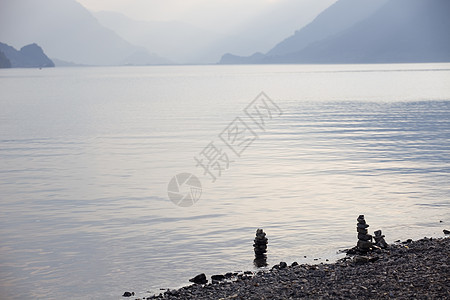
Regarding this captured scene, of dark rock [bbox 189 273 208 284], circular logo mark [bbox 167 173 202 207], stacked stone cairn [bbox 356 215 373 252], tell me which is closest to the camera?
dark rock [bbox 189 273 208 284]

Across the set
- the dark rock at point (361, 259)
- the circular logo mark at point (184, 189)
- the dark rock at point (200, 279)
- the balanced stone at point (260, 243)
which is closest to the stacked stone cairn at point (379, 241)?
the dark rock at point (361, 259)

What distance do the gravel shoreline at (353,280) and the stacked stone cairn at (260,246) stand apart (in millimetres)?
1540

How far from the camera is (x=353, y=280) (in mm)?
15875

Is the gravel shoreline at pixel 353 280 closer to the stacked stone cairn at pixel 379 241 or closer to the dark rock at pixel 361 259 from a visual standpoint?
the dark rock at pixel 361 259

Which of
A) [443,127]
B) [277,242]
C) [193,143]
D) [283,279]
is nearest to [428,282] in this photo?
[283,279]

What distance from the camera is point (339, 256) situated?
19.9 meters

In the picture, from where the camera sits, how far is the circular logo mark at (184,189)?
29597 millimetres

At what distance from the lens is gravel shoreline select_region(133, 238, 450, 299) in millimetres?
14641

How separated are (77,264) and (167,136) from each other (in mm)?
35917

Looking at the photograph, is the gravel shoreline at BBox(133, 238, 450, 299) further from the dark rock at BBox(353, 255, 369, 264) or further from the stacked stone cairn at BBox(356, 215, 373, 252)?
the stacked stone cairn at BBox(356, 215, 373, 252)

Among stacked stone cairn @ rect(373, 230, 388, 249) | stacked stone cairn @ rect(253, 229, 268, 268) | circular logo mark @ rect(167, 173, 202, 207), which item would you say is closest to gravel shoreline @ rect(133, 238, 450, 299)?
stacked stone cairn @ rect(373, 230, 388, 249)

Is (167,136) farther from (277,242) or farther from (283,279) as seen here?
(283,279)

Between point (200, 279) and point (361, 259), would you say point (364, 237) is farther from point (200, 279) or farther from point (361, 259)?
point (200, 279)

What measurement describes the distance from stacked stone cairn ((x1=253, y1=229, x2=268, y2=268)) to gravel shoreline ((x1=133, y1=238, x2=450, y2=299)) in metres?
1.54
